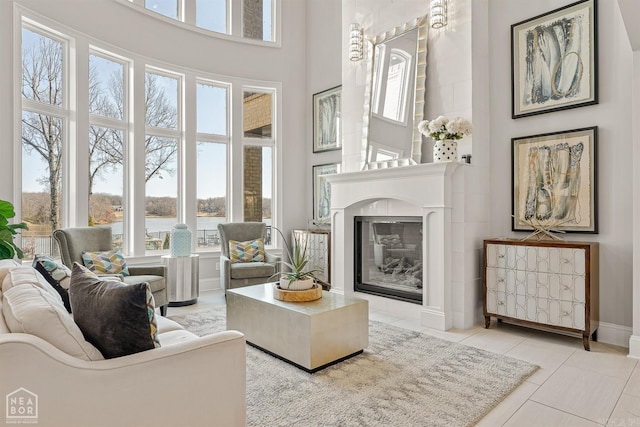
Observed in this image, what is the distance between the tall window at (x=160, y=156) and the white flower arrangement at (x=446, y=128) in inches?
138

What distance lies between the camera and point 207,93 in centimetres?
570

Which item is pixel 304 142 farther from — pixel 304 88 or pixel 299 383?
pixel 299 383

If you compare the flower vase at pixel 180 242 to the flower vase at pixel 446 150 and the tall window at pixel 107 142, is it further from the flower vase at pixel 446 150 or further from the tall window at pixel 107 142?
the flower vase at pixel 446 150

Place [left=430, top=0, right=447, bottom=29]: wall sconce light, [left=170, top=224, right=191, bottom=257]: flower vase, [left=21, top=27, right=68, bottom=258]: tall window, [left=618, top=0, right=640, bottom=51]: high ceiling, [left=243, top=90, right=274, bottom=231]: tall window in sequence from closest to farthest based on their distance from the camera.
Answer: [left=618, top=0, right=640, bottom=51]: high ceiling → [left=430, top=0, right=447, bottom=29]: wall sconce light → [left=21, top=27, right=68, bottom=258]: tall window → [left=170, top=224, right=191, bottom=257]: flower vase → [left=243, top=90, right=274, bottom=231]: tall window

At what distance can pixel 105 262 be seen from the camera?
149 inches

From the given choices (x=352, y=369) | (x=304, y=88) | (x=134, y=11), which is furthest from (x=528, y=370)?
(x=134, y=11)

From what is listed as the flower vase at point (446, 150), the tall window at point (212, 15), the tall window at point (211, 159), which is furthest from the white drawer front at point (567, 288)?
the tall window at point (212, 15)

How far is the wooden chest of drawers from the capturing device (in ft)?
9.99

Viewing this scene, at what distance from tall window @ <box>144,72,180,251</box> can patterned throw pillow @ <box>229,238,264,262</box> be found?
984mm

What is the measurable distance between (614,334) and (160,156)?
5416 mm

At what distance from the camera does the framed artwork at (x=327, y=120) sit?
5.76 metres

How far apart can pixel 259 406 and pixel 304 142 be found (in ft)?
15.6

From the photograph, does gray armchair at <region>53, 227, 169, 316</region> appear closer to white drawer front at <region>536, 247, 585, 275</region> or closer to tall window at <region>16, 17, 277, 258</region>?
tall window at <region>16, 17, 277, 258</region>
